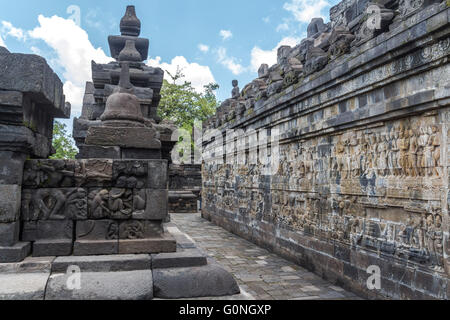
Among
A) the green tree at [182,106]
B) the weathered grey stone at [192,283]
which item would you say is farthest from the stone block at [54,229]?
the green tree at [182,106]

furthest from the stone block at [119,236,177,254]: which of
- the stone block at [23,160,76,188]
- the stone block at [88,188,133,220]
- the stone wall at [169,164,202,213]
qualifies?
the stone wall at [169,164,202,213]

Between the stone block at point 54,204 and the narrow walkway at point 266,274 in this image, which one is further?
the narrow walkway at point 266,274

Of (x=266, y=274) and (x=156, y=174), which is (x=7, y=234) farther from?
(x=266, y=274)

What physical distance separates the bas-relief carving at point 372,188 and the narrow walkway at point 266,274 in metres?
0.76

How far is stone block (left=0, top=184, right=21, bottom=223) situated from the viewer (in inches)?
Result: 135

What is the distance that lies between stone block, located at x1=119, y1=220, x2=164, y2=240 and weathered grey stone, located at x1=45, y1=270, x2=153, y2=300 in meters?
0.51

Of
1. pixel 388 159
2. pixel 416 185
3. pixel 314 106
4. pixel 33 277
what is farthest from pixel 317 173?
pixel 33 277

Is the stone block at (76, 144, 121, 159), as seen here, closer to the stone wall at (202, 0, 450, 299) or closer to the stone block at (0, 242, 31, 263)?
the stone block at (0, 242, 31, 263)

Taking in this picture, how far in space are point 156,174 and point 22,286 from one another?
5.20ft

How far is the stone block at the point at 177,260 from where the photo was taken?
11.5 ft

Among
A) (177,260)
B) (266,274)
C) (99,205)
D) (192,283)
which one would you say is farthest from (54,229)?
(266,274)

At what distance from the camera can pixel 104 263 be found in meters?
3.40

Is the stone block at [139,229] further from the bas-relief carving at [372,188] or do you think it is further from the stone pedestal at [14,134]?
the bas-relief carving at [372,188]

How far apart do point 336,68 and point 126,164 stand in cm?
357
